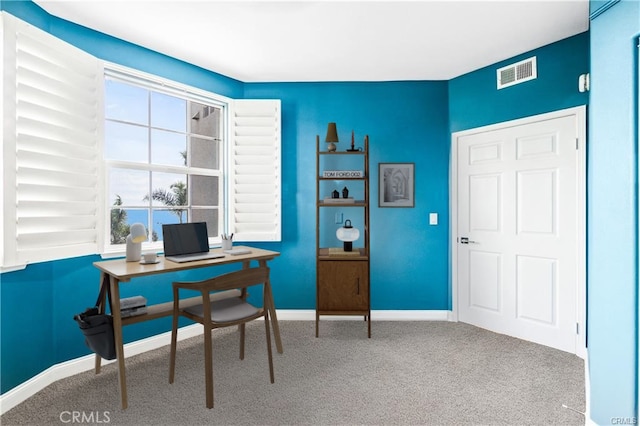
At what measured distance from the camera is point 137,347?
2779 millimetres

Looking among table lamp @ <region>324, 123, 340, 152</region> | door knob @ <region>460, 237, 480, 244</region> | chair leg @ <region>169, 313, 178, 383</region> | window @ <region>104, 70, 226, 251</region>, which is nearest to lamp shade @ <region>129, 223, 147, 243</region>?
window @ <region>104, 70, 226, 251</region>

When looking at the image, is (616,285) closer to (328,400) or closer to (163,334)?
(328,400)

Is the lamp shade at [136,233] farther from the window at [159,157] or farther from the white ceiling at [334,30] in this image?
the white ceiling at [334,30]

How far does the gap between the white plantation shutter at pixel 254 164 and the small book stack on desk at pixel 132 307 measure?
1.22m

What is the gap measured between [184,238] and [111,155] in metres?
0.94

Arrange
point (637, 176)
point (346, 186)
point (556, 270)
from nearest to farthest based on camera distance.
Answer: point (637, 176)
point (556, 270)
point (346, 186)

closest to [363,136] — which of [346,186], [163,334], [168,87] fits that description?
[346,186]

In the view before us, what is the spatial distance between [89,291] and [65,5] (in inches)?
81.5

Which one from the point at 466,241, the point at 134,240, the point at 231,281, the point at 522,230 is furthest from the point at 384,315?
the point at 134,240

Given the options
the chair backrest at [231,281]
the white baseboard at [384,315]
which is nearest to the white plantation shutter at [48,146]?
the chair backrest at [231,281]

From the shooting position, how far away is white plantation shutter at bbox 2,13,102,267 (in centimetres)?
194

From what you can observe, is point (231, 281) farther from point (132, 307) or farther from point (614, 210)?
point (614, 210)

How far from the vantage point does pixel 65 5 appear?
2230 mm

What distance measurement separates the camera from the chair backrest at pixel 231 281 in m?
1.95
